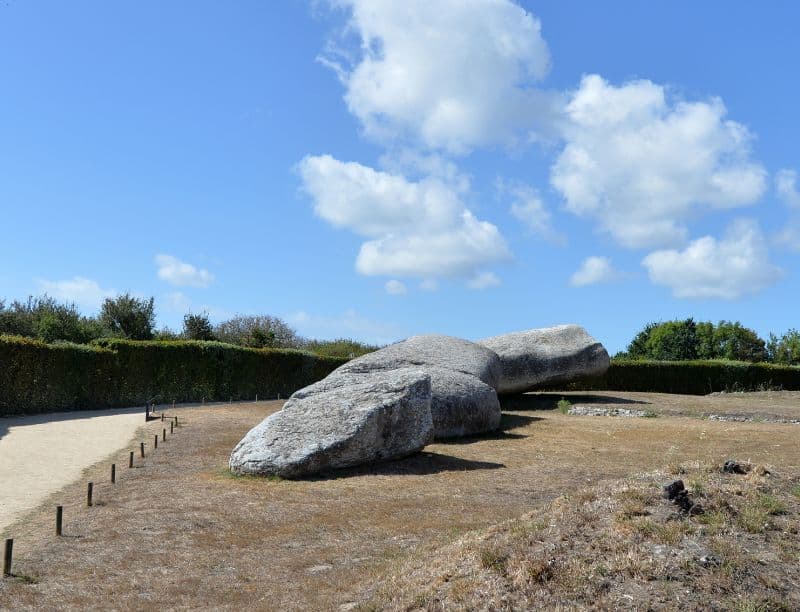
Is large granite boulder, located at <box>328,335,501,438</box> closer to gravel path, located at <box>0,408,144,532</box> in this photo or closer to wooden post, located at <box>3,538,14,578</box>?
gravel path, located at <box>0,408,144,532</box>

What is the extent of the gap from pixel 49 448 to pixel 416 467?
9360 millimetres

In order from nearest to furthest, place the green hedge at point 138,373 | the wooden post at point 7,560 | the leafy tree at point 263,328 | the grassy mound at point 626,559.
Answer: the grassy mound at point 626,559
the wooden post at point 7,560
the green hedge at point 138,373
the leafy tree at point 263,328

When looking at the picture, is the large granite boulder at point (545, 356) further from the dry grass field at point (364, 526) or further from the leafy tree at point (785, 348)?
the leafy tree at point (785, 348)

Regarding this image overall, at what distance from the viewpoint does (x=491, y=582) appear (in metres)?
6.50

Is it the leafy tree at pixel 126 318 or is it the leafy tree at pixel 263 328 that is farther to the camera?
the leafy tree at pixel 263 328

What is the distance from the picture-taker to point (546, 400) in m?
28.2

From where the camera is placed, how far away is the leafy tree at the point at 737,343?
7006 cm

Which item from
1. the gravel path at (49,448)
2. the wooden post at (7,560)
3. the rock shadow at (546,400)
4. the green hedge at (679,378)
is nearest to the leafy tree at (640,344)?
the green hedge at (679,378)

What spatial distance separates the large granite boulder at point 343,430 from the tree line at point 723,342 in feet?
176

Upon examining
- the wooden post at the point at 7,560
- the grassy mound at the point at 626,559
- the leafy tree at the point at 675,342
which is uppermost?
the leafy tree at the point at 675,342

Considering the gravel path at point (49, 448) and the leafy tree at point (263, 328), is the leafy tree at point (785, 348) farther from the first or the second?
the gravel path at point (49, 448)

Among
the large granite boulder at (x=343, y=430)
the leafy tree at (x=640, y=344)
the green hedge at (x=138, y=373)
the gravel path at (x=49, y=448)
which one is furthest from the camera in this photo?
the leafy tree at (x=640, y=344)

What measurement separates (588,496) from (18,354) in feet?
74.5

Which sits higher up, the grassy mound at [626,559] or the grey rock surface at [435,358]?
the grey rock surface at [435,358]
